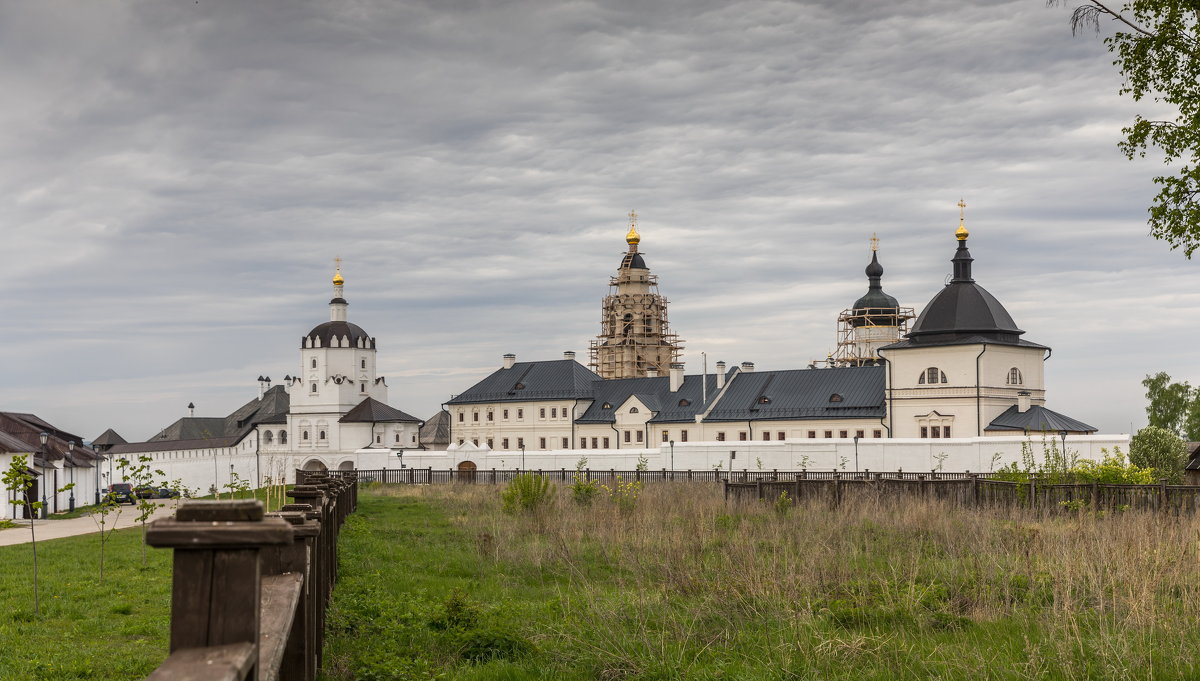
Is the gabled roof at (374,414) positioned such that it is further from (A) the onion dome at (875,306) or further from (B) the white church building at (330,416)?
(A) the onion dome at (875,306)

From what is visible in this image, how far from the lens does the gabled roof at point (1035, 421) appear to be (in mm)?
51500

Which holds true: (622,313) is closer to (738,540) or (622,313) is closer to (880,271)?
(880,271)

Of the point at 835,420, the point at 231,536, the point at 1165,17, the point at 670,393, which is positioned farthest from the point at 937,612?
the point at 670,393

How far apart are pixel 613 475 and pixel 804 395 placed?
97.6ft

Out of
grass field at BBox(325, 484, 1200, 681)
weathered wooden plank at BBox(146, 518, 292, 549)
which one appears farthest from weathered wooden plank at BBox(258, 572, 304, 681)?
grass field at BBox(325, 484, 1200, 681)

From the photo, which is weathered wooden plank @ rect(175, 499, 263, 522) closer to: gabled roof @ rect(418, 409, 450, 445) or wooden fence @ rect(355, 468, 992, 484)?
wooden fence @ rect(355, 468, 992, 484)

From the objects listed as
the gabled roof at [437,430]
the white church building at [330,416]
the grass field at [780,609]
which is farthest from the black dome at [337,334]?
the grass field at [780,609]

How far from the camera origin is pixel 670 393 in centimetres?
7131

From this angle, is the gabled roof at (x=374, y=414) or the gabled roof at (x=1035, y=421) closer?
the gabled roof at (x=1035, y=421)

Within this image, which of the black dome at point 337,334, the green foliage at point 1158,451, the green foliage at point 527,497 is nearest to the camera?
the green foliage at point 527,497

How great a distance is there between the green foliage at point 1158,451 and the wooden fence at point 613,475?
18.5ft

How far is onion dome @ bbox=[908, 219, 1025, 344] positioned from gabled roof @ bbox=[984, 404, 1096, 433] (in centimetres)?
408

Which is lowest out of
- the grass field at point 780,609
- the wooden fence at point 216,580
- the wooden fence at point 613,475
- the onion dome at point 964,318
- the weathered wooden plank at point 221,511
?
the wooden fence at point 613,475

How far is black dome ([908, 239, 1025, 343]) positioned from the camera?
188 feet
